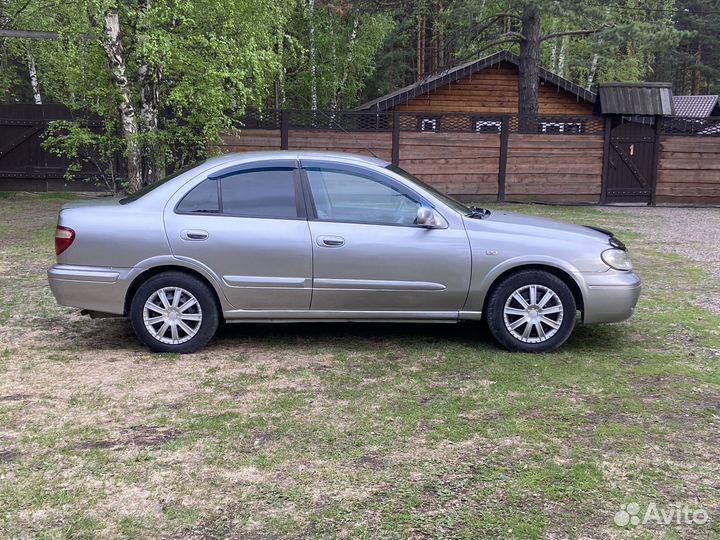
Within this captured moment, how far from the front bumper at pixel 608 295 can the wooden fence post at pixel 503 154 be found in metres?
11.7

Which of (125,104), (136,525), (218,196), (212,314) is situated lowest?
(136,525)

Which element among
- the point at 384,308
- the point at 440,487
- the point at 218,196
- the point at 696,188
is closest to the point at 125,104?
the point at 218,196

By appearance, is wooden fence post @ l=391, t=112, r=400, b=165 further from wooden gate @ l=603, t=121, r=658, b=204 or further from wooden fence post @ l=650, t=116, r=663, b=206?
wooden fence post @ l=650, t=116, r=663, b=206

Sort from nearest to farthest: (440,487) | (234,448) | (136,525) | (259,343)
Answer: (136,525)
(440,487)
(234,448)
(259,343)

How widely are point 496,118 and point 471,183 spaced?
165 cm

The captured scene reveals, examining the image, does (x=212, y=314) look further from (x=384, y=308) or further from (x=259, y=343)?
(x=384, y=308)

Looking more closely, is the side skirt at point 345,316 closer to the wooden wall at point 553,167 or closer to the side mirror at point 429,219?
the side mirror at point 429,219

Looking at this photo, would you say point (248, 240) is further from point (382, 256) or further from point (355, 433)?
point (355, 433)

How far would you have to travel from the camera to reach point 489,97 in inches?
897

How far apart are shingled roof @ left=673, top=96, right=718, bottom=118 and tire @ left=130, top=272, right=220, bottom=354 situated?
29.1 m

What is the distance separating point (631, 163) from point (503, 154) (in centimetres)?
328

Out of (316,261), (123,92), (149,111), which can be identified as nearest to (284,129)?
(149,111)

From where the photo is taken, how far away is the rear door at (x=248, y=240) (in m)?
5.36

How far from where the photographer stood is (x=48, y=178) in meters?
18.1
